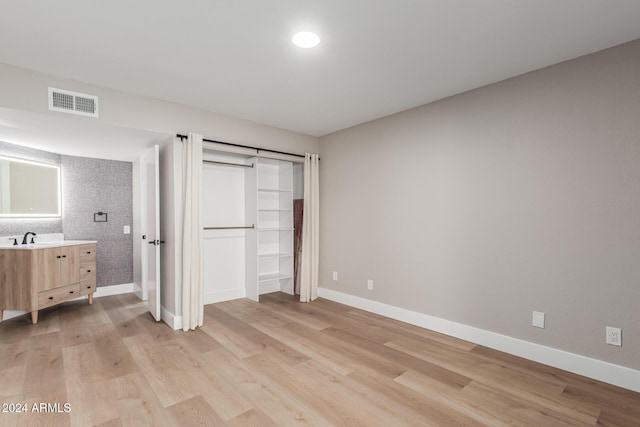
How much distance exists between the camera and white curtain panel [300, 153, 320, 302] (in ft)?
14.8

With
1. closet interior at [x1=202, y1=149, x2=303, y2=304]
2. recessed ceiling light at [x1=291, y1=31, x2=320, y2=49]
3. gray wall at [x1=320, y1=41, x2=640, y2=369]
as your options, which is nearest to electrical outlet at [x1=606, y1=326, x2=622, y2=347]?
gray wall at [x1=320, y1=41, x2=640, y2=369]

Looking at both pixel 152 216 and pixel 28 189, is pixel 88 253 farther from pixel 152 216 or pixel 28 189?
pixel 152 216

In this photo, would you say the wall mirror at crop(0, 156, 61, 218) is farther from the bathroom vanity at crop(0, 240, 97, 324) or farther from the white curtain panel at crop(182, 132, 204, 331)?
the white curtain panel at crop(182, 132, 204, 331)

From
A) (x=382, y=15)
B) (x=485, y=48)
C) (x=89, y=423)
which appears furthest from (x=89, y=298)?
(x=485, y=48)

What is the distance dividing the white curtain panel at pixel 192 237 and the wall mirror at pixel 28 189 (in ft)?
7.80

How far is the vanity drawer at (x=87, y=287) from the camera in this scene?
4148 millimetres

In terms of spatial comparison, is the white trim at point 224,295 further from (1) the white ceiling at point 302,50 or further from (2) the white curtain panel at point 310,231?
(1) the white ceiling at point 302,50

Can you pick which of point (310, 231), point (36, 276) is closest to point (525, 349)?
point (310, 231)

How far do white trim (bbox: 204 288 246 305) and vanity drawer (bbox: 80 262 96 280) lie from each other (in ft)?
5.30

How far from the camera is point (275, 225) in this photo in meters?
5.05

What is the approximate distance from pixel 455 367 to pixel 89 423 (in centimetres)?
257

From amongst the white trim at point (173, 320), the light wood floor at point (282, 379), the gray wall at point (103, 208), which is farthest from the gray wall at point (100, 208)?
the white trim at point (173, 320)

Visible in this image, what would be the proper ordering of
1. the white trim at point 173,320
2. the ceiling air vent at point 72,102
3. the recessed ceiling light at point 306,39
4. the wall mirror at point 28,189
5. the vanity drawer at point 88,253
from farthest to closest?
the vanity drawer at point 88,253 < the wall mirror at point 28,189 < the white trim at point 173,320 < the ceiling air vent at point 72,102 < the recessed ceiling light at point 306,39

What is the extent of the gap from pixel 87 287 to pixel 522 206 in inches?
209
